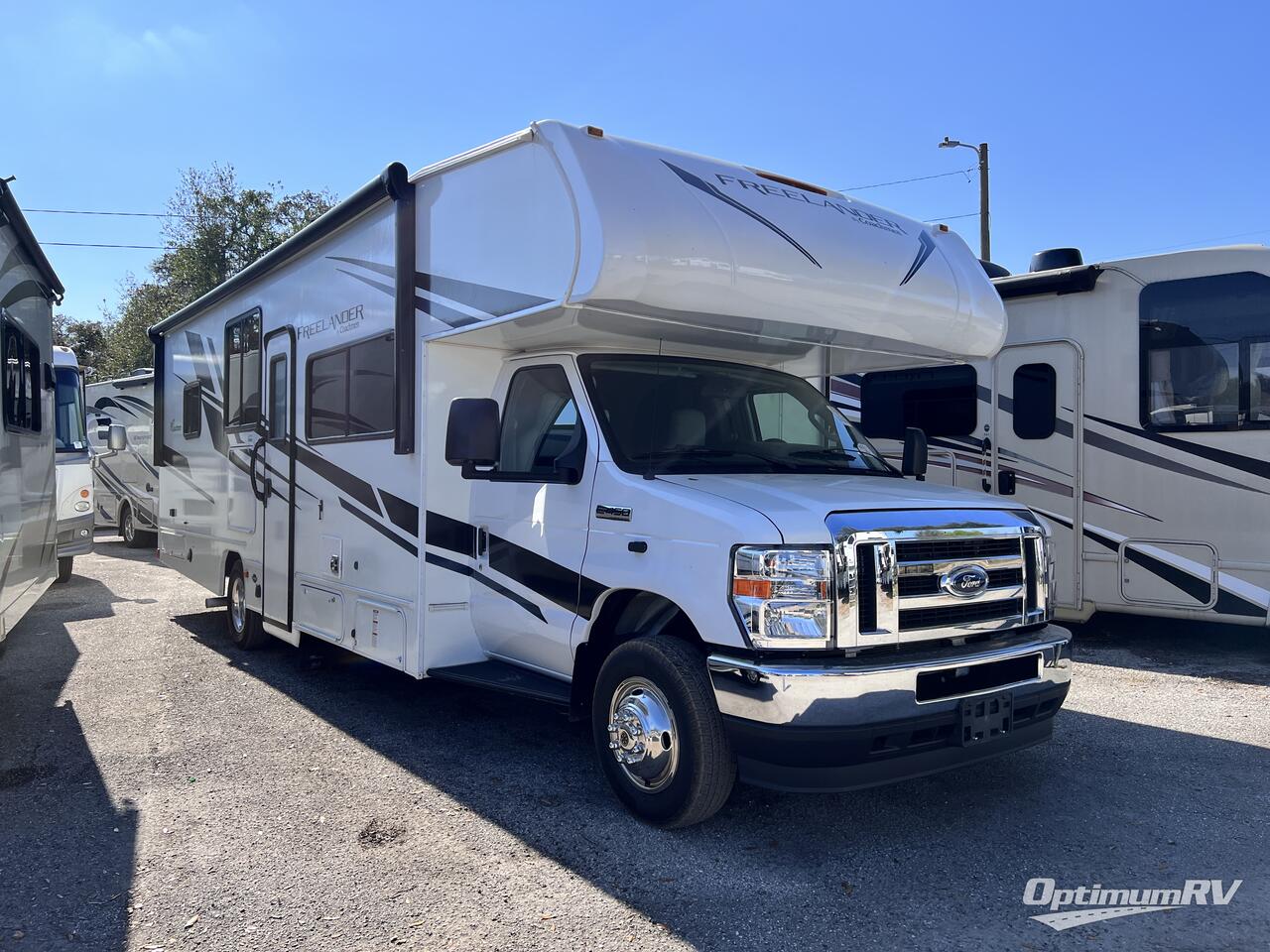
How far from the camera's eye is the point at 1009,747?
419 cm

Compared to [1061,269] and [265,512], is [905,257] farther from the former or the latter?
[265,512]

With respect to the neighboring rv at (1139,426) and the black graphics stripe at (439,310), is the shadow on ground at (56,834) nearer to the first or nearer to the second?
the black graphics stripe at (439,310)

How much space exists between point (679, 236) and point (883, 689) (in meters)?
2.21

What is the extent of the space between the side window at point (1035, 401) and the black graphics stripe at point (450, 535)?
5.35m

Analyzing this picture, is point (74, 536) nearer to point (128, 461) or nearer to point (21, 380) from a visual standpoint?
point (21, 380)

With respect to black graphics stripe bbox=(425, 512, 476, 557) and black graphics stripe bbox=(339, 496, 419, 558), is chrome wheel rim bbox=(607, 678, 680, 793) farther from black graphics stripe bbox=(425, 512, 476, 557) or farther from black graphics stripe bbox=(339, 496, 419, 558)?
black graphics stripe bbox=(339, 496, 419, 558)

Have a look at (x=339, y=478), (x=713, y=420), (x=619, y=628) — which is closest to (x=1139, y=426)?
(x=713, y=420)

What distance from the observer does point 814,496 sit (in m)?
4.15

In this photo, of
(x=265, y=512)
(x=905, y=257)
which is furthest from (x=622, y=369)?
(x=265, y=512)

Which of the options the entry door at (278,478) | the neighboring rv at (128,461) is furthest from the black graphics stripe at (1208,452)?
the neighboring rv at (128,461)

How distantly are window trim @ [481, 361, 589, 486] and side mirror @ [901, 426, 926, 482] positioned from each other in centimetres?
218

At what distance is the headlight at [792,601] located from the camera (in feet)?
12.4

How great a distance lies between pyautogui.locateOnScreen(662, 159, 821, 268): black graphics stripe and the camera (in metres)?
4.75

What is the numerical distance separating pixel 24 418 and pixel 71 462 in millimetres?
3643
